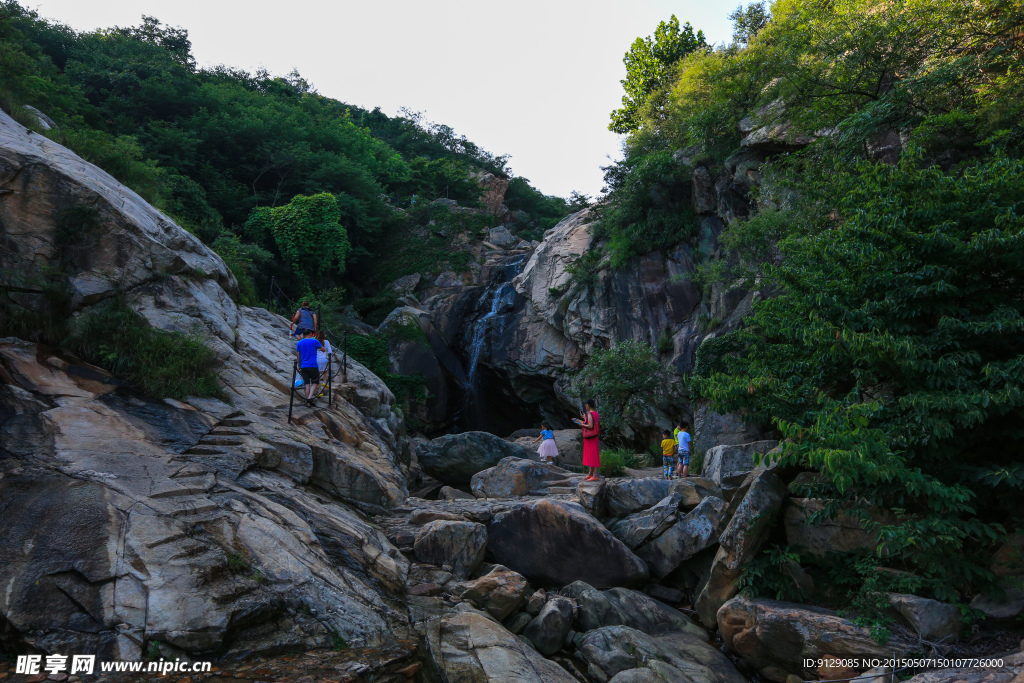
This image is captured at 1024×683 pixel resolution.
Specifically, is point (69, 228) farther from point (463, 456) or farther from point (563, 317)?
point (563, 317)

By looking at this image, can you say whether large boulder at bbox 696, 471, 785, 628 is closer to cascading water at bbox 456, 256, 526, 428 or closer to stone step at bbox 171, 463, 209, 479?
stone step at bbox 171, 463, 209, 479

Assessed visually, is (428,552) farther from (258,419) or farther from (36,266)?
(36,266)

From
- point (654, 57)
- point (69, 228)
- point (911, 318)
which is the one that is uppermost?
point (654, 57)

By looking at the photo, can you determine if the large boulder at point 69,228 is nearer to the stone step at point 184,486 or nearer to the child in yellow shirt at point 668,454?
the stone step at point 184,486

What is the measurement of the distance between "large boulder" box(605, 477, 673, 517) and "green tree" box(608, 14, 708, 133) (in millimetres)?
26161

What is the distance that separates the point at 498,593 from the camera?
323 inches

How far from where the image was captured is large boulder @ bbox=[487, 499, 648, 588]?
9.71m

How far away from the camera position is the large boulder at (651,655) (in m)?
7.30

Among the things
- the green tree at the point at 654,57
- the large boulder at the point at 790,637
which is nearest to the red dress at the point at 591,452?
the large boulder at the point at 790,637

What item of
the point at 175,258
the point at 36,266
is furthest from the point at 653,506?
the point at 36,266

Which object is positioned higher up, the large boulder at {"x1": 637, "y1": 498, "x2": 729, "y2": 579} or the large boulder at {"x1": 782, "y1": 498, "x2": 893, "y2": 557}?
the large boulder at {"x1": 782, "y1": 498, "x2": 893, "y2": 557}

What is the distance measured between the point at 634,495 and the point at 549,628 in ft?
14.2

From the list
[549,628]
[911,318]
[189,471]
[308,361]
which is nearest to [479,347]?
[308,361]

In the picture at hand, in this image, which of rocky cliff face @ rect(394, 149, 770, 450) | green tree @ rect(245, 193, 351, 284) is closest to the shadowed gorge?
rocky cliff face @ rect(394, 149, 770, 450)
